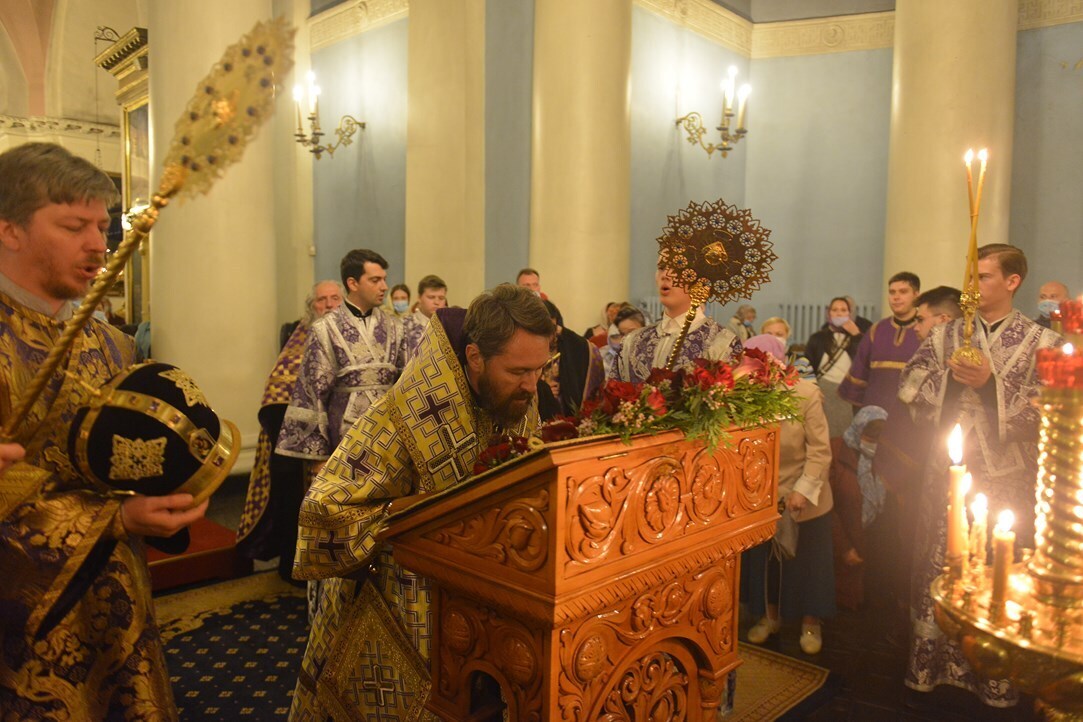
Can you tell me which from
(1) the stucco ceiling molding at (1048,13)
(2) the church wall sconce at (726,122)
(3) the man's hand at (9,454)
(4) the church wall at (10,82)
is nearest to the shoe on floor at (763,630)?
(3) the man's hand at (9,454)

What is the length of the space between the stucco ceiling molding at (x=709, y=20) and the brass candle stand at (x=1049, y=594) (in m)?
9.17

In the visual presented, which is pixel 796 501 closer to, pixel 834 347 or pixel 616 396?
pixel 616 396

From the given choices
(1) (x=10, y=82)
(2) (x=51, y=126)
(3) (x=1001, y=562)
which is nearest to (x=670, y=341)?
(3) (x=1001, y=562)

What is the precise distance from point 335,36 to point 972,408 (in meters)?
10.5

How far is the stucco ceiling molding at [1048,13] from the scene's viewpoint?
9078 mm

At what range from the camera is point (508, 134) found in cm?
757

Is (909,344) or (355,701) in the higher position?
(909,344)

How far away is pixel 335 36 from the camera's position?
11.2 metres

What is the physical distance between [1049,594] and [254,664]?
3508 millimetres

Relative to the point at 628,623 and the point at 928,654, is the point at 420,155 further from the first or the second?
the point at 628,623

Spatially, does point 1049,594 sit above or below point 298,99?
below

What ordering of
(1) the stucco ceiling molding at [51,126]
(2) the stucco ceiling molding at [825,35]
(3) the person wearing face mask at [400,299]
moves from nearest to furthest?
(3) the person wearing face mask at [400,299]
(2) the stucco ceiling molding at [825,35]
(1) the stucco ceiling molding at [51,126]

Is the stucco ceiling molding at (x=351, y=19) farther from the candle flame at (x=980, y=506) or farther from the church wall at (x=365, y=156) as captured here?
the candle flame at (x=980, y=506)

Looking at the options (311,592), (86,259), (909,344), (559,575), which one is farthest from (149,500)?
(909,344)
